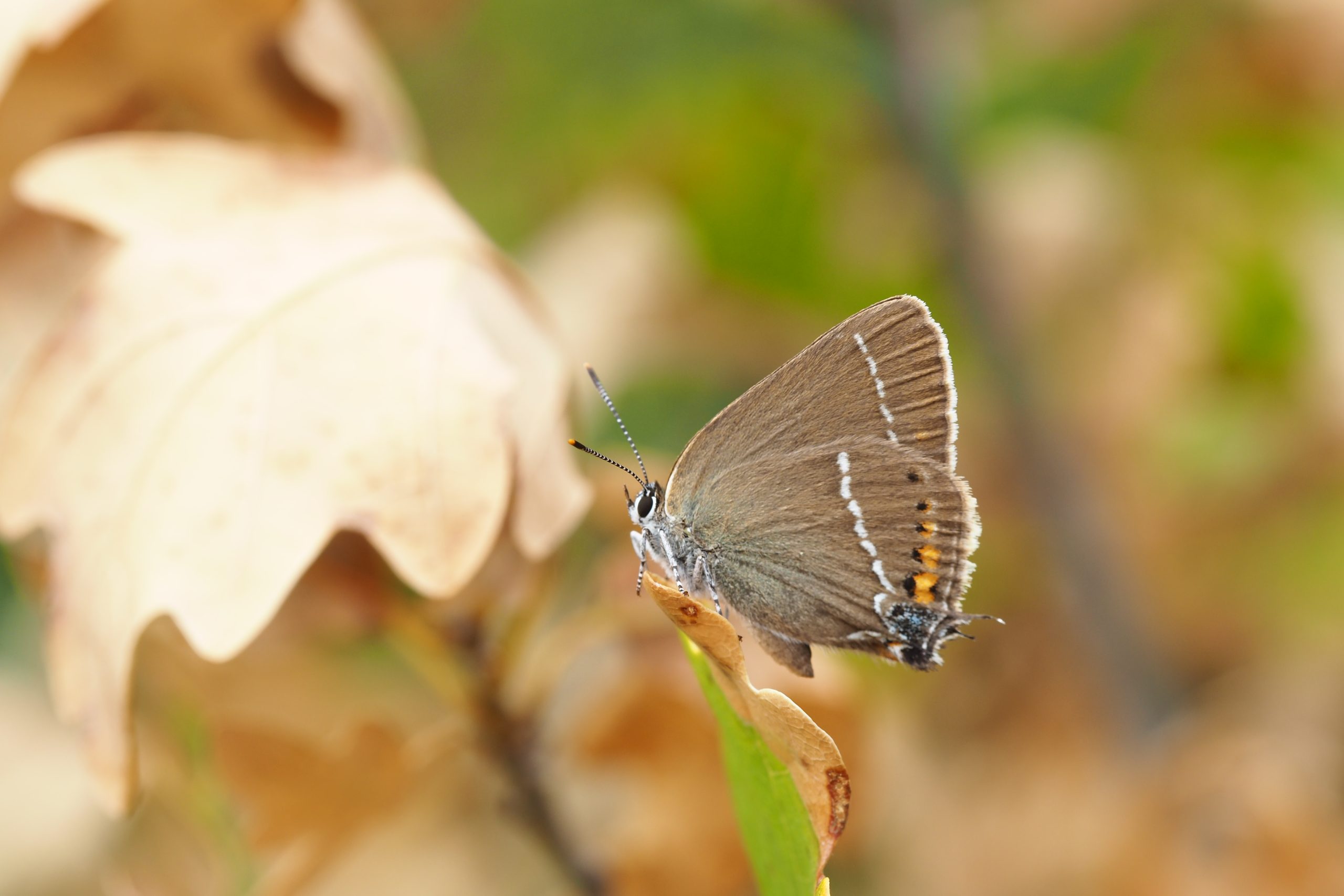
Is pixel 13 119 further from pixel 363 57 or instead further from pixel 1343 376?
pixel 1343 376

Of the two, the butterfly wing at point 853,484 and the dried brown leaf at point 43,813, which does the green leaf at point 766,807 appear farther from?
the dried brown leaf at point 43,813

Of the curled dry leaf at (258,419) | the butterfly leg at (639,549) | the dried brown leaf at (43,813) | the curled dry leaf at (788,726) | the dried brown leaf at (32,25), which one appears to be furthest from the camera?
the dried brown leaf at (43,813)

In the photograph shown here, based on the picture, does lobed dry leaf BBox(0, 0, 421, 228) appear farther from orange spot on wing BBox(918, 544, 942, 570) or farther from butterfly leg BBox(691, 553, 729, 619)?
orange spot on wing BBox(918, 544, 942, 570)

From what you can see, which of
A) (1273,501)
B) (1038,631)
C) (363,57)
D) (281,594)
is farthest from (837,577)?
(1273,501)

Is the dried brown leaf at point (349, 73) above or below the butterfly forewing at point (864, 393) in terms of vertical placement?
above

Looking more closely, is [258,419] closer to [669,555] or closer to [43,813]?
[669,555]

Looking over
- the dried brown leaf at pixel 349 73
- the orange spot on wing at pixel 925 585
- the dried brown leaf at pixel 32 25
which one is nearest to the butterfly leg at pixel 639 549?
the orange spot on wing at pixel 925 585

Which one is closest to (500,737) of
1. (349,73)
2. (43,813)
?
(349,73)
